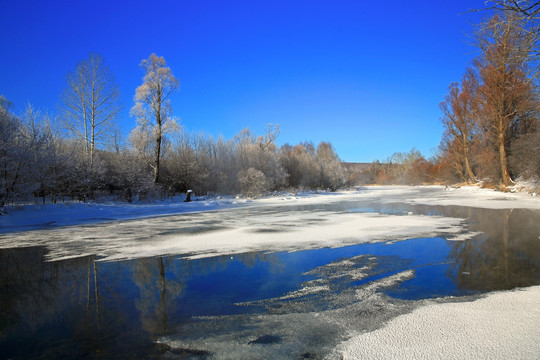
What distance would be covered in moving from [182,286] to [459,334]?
3700mm

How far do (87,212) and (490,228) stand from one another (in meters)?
18.1

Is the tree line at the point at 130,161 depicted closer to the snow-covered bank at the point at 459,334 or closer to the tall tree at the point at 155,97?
the tall tree at the point at 155,97

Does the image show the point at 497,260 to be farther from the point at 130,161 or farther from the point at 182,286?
the point at 130,161

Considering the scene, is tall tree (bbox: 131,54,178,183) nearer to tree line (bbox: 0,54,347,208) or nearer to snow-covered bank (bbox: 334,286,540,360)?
tree line (bbox: 0,54,347,208)

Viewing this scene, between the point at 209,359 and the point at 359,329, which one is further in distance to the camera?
the point at 359,329

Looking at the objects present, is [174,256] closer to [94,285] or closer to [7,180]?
[94,285]

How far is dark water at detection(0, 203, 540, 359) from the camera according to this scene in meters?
3.18

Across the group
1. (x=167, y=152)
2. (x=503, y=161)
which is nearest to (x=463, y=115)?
(x=503, y=161)

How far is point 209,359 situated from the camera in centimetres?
271

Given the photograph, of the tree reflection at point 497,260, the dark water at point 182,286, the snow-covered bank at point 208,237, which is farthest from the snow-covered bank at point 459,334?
the snow-covered bank at point 208,237

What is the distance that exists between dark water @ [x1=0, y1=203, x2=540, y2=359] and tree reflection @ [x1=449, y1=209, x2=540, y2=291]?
2cm

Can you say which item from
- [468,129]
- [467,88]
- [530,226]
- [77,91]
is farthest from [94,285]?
[468,129]

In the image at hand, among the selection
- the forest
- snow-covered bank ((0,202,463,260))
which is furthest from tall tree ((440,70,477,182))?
snow-covered bank ((0,202,463,260))

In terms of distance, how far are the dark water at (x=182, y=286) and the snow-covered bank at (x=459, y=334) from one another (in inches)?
22.6
